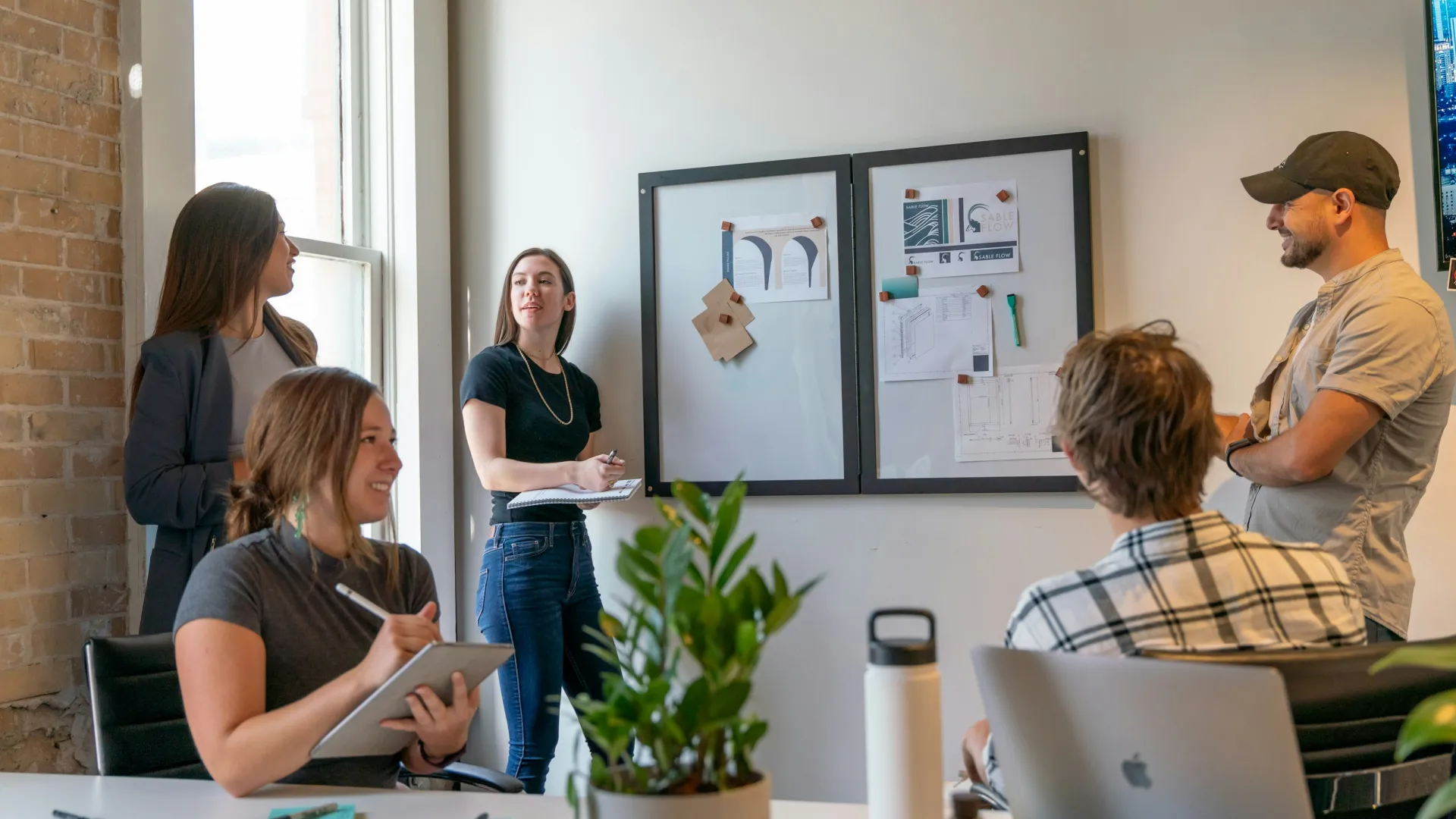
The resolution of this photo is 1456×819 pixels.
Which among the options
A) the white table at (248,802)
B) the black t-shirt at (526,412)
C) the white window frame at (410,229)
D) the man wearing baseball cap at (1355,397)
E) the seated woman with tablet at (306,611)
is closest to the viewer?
the white table at (248,802)

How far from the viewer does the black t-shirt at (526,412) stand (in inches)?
128

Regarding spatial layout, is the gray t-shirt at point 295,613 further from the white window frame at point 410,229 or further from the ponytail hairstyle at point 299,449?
the white window frame at point 410,229

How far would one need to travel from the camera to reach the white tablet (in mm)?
1417

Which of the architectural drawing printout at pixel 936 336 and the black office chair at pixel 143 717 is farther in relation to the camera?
the architectural drawing printout at pixel 936 336

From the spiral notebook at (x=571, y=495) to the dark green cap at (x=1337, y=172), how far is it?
5.45 feet

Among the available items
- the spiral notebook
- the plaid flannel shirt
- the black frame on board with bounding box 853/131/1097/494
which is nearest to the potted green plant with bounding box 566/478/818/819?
the plaid flannel shirt

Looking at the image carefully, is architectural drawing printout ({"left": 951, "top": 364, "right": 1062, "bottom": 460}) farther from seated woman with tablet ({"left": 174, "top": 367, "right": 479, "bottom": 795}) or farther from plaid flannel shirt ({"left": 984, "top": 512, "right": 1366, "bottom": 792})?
plaid flannel shirt ({"left": 984, "top": 512, "right": 1366, "bottom": 792})

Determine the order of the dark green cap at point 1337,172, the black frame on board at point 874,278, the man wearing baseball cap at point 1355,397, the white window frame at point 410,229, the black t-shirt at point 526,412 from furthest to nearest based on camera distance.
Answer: the white window frame at point 410,229
the black t-shirt at point 526,412
the black frame on board at point 874,278
the dark green cap at point 1337,172
the man wearing baseball cap at point 1355,397

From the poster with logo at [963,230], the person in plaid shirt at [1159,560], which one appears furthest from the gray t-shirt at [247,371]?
the person in plaid shirt at [1159,560]

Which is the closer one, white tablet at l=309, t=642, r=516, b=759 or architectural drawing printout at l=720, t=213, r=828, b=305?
white tablet at l=309, t=642, r=516, b=759

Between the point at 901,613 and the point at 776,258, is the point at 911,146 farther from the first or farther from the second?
the point at 901,613

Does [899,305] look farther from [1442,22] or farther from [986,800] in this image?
[986,800]

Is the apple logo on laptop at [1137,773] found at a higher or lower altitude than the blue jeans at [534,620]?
higher

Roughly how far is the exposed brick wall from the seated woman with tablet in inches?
33.8
